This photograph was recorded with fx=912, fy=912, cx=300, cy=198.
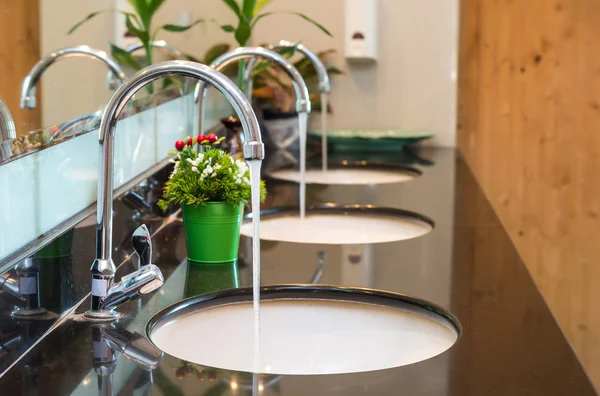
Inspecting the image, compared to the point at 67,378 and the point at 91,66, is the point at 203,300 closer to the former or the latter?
the point at 67,378

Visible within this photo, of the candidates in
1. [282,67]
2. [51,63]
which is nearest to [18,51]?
[51,63]

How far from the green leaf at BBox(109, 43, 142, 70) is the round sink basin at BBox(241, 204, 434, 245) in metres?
0.43

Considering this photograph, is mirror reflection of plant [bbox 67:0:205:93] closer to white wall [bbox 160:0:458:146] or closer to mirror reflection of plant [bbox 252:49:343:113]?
mirror reflection of plant [bbox 252:49:343:113]

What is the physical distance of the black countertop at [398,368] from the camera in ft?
2.98

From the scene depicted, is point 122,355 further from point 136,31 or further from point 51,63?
point 136,31

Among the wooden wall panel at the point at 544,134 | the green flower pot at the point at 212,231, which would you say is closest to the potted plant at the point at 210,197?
the green flower pot at the point at 212,231

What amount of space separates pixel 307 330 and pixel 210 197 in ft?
0.89

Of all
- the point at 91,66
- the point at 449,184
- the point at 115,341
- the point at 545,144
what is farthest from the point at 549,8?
the point at 115,341

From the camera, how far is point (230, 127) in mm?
2314

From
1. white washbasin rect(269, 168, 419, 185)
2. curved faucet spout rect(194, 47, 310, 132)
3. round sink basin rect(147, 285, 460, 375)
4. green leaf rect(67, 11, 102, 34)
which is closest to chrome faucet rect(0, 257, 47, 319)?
round sink basin rect(147, 285, 460, 375)

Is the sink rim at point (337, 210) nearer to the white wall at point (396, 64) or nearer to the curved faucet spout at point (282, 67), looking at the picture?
the curved faucet spout at point (282, 67)

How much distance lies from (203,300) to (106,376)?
349 millimetres

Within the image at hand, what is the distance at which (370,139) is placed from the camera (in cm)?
306

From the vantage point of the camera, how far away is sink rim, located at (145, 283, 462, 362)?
1210 mm
